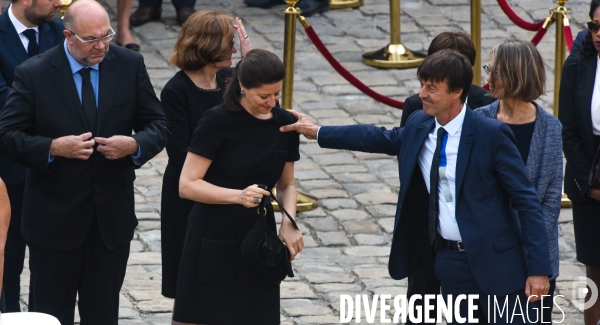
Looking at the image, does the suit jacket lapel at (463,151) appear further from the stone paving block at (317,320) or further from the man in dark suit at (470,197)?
the stone paving block at (317,320)

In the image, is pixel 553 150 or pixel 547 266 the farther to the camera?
pixel 553 150

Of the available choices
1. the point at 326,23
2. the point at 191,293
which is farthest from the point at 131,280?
the point at 326,23

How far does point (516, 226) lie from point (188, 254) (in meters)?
1.48

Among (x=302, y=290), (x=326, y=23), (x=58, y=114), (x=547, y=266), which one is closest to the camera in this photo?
(x=547, y=266)

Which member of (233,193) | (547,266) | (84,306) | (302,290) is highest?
(233,193)

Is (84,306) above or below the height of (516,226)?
below

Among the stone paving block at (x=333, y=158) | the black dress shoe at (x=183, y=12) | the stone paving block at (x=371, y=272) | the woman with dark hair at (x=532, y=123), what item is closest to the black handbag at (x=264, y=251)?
the woman with dark hair at (x=532, y=123)

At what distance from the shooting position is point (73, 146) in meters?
4.84

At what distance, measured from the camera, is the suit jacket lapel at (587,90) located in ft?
18.7

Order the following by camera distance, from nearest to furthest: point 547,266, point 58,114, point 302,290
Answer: point 547,266 → point 58,114 → point 302,290

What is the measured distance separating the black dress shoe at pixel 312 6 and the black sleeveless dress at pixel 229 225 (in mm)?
6932

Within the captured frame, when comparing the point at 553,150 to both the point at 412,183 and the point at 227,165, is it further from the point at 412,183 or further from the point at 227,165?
the point at 227,165

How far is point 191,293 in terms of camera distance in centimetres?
488

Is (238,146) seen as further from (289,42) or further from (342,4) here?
(342,4)
